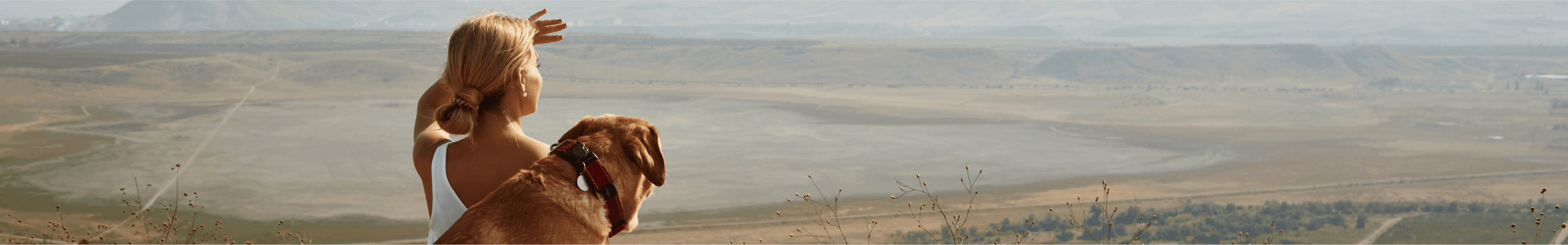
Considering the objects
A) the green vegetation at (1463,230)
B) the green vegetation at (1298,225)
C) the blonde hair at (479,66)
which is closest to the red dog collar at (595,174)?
the blonde hair at (479,66)

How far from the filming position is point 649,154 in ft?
5.56

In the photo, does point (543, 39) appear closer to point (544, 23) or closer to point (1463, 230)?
point (544, 23)

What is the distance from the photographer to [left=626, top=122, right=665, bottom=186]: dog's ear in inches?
65.2

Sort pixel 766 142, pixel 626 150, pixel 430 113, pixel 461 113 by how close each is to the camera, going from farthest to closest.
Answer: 1. pixel 766 142
2. pixel 430 113
3. pixel 626 150
4. pixel 461 113

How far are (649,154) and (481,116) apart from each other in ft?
1.00

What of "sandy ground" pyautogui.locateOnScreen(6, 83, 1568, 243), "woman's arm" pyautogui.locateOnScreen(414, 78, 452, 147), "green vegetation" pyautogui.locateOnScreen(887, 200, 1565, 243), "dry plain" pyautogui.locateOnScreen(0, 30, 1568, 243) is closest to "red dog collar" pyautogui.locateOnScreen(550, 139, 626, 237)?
"woman's arm" pyautogui.locateOnScreen(414, 78, 452, 147)

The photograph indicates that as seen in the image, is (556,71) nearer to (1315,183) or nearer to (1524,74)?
(1315,183)

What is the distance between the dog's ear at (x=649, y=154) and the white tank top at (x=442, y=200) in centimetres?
31

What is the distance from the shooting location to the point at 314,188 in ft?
141

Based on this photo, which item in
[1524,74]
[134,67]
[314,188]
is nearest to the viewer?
[314,188]

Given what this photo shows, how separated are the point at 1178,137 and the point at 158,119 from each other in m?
73.0

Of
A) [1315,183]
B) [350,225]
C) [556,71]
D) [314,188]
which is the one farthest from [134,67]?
[1315,183]

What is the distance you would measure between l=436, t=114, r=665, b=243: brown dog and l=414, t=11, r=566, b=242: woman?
0.05 metres

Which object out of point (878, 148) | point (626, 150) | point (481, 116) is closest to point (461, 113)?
point (481, 116)
